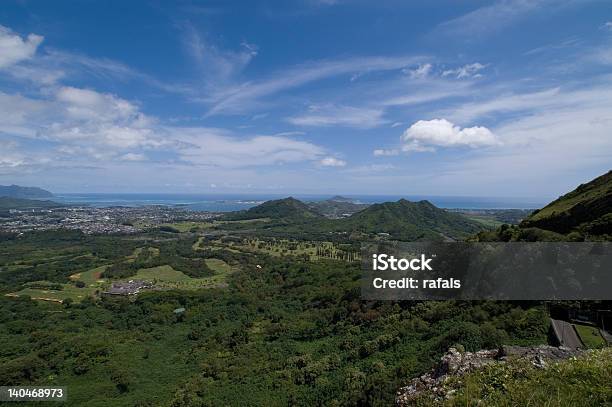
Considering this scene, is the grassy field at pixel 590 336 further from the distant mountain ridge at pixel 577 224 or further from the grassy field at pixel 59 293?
the grassy field at pixel 59 293

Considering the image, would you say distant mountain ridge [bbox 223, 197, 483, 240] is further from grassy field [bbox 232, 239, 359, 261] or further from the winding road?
the winding road

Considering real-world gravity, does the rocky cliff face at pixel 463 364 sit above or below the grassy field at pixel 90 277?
above

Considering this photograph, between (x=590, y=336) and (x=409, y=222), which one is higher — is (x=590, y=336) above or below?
above

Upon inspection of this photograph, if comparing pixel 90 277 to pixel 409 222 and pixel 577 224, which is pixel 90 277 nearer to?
pixel 577 224

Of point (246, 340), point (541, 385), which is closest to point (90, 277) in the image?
point (246, 340)

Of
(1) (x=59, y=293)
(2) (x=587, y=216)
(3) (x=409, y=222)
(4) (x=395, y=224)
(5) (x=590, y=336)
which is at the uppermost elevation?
(2) (x=587, y=216)

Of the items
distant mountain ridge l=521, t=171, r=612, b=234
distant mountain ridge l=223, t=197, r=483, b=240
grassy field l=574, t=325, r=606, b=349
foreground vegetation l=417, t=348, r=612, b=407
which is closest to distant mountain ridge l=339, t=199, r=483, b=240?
distant mountain ridge l=223, t=197, r=483, b=240

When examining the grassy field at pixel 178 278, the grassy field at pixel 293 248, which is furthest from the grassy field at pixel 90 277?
the grassy field at pixel 293 248
